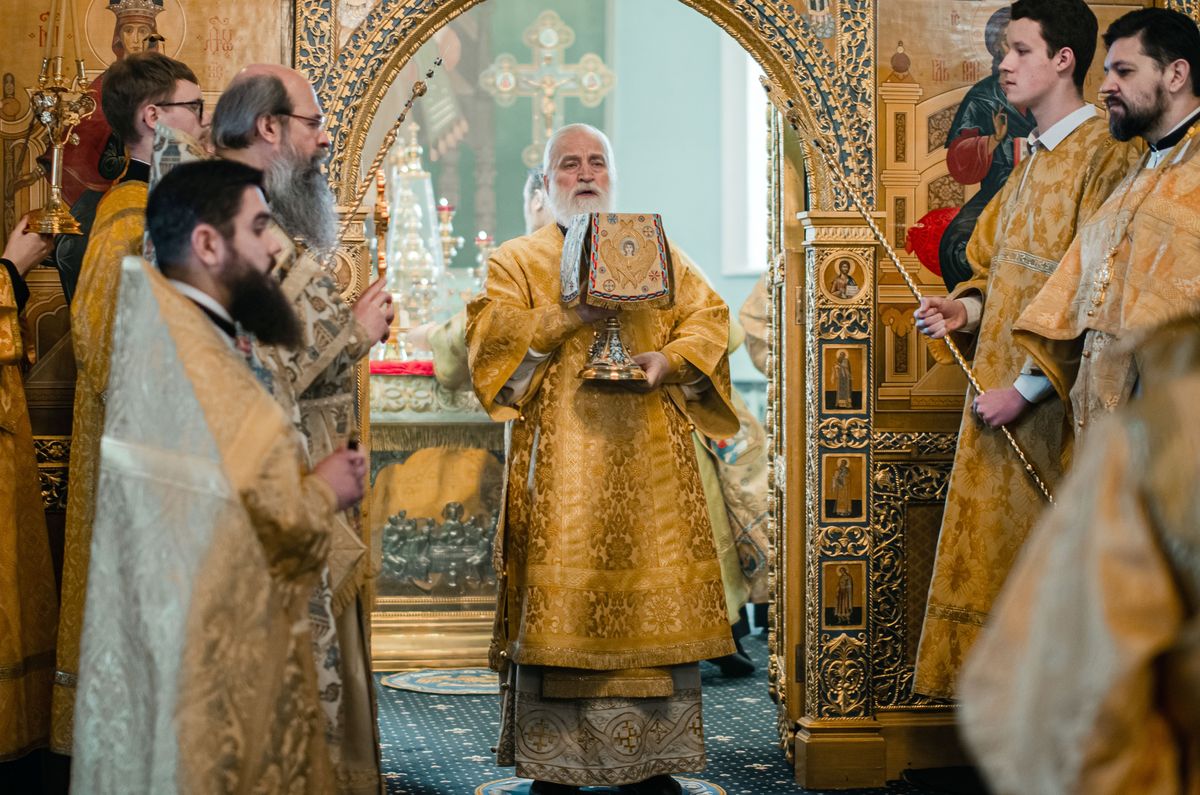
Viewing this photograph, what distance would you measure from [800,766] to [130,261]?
336 centimetres

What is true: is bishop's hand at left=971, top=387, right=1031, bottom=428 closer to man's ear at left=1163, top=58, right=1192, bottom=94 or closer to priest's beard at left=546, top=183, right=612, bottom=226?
man's ear at left=1163, top=58, right=1192, bottom=94

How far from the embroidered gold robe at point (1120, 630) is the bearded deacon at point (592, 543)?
2.99 m

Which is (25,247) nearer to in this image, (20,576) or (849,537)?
(20,576)

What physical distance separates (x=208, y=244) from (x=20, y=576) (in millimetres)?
2091

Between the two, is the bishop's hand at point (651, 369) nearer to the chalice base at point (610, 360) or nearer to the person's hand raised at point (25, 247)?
the chalice base at point (610, 360)

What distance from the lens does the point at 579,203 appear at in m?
5.32

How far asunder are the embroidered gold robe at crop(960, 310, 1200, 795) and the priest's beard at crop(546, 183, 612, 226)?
3464 mm

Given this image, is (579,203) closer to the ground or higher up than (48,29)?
closer to the ground

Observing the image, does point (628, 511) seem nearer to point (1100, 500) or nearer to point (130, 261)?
point (130, 261)

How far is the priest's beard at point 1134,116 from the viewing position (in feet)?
13.8

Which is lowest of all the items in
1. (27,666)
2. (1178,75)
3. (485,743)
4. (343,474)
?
(485,743)

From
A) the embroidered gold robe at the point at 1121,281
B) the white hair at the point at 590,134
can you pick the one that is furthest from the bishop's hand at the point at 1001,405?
the white hair at the point at 590,134

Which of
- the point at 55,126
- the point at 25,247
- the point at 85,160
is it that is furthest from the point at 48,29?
the point at 25,247

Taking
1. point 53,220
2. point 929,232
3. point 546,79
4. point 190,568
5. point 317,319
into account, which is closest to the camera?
point 190,568
